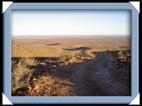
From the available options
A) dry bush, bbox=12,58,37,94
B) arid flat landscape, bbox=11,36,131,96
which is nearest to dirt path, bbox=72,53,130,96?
arid flat landscape, bbox=11,36,131,96

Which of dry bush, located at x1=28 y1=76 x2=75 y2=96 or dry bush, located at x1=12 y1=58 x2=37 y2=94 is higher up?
dry bush, located at x1=12 y1=58 x2=37 y2=94

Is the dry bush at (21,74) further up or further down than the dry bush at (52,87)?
further up

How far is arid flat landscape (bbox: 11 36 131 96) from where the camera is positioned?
2820 centimetres

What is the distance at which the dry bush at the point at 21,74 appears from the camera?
28.2m

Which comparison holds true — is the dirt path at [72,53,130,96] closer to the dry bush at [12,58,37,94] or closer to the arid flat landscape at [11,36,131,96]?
the arid flat landscape at [11,36,131,96]

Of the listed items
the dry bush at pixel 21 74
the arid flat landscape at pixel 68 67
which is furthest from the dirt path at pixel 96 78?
the dry bush at pixel 21 74

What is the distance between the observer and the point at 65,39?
28188 mm

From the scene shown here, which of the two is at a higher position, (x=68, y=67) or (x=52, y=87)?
(x=68, y=67)

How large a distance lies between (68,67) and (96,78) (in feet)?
0.58

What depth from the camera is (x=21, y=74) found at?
28.2m

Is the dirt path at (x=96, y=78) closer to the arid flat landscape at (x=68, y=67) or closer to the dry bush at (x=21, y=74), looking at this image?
the arid flat landscape at (x=68, y=67)

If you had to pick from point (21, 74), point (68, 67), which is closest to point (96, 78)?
point (68, 67)

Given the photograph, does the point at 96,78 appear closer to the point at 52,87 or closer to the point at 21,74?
the point at 52,87

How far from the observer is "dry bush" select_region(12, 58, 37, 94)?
1110 inches
